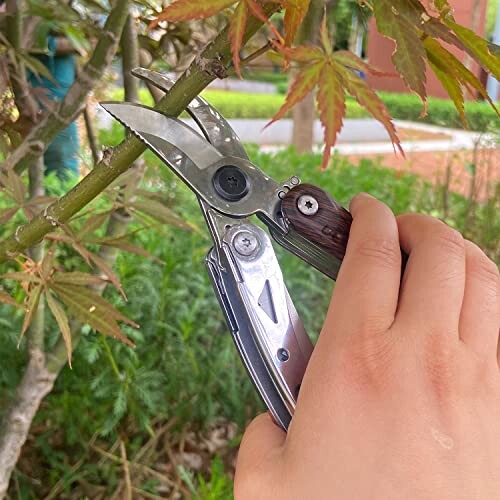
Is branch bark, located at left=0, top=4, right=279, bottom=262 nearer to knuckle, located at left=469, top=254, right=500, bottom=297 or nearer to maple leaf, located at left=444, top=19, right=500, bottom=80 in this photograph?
maple leaf, located at left=444, top=19, right=500, bottom=80

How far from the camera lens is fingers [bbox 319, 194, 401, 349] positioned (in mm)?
454

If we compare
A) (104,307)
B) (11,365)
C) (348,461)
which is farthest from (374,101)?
(11,365)

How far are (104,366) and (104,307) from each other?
0.68 metres

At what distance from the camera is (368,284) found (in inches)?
18.2

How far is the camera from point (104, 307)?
0.72m

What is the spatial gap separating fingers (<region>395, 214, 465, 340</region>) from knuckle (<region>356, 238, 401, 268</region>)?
2cm

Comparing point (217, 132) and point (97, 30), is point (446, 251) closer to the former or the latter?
point (217, 132)

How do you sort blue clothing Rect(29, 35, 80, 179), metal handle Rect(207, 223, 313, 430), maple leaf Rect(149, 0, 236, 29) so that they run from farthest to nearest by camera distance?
blue clothing Rect(29, 35, 80, 179) → metal handle Rect(207, 223, 313, 430) → maple leaf Rect(149, 0, 236, 29)

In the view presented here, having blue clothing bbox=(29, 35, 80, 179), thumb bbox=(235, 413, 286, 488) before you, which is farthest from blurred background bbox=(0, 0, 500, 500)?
thumb bbox=(235, 413, 286, 488)

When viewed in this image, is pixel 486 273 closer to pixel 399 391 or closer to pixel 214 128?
pixel 399 391

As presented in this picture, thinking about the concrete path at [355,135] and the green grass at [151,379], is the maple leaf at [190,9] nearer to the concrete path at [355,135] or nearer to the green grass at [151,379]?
the green grass at [151,379]

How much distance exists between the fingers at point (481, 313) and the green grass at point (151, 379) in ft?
2.14

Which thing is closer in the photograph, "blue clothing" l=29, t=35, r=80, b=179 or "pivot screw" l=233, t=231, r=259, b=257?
"pivot screw" l=233, t=231, r=259, b=257

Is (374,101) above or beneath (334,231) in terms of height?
above
